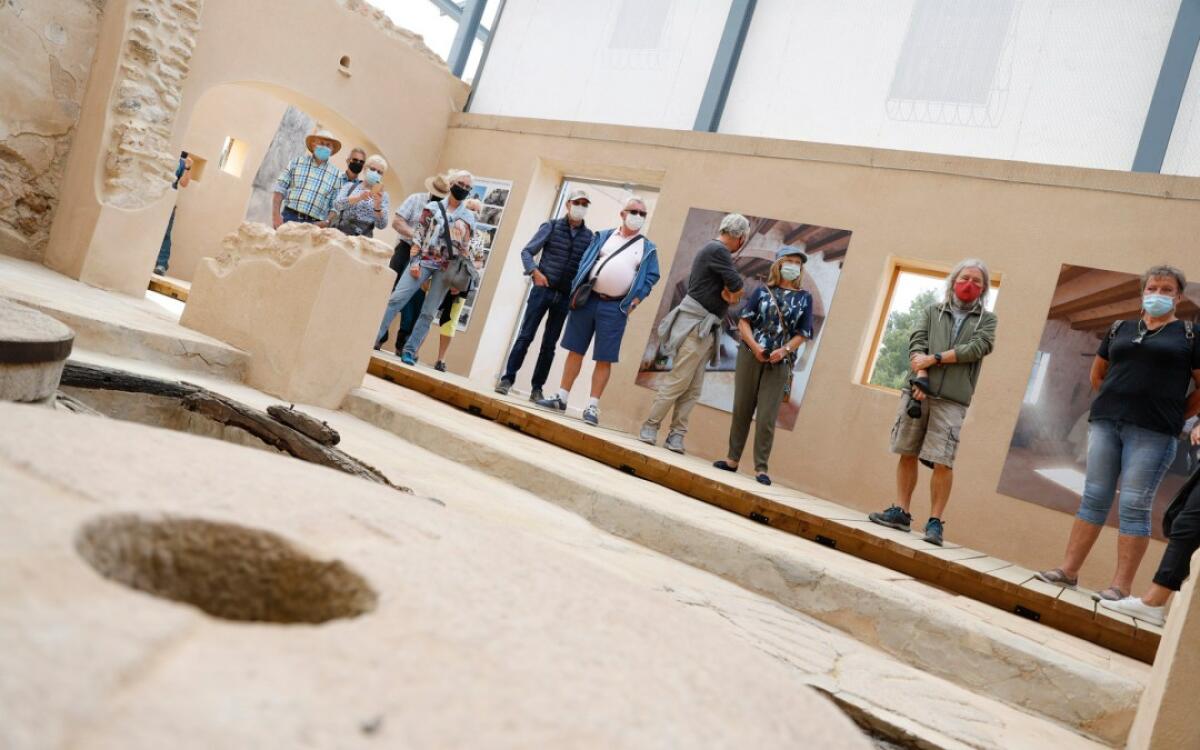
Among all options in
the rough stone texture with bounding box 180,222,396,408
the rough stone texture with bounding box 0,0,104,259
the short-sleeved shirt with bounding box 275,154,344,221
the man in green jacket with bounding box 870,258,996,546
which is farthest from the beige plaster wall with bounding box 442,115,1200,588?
the rough stone texture with bounding box 0,0,104,259

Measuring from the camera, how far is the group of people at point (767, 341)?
15.0ft

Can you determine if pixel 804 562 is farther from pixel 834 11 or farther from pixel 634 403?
pixel 834 11

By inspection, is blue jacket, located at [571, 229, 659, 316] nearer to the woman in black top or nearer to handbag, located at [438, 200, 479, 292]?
handbag, located at [438, 200, 479, 292]

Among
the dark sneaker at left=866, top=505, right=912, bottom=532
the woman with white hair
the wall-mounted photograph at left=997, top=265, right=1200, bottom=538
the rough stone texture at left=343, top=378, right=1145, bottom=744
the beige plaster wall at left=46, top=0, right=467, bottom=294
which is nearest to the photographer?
the rough stone texture at left=343, top=378, right=1145, bottom=744

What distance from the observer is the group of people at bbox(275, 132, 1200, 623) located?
15.0 ft

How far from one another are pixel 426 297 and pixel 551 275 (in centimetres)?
127

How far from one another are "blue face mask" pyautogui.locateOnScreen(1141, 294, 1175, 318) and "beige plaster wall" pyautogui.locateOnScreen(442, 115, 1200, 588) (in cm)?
250

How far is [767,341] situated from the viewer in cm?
634

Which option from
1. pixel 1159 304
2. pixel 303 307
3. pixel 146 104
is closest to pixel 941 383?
pixel 1159 304

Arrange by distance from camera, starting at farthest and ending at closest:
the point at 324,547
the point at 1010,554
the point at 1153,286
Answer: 1. the point at 1010,554
2. the point at 1153,286
3. the point at 324,547

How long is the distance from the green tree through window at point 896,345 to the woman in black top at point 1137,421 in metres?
3.15

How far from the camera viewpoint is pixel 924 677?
3.08 metres

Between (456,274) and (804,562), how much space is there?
5.03m

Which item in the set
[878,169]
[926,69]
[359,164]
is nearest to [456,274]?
[359,164]
